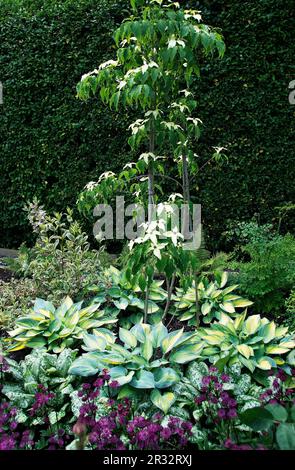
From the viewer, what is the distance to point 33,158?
243 inches

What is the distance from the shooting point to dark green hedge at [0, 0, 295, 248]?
4.98m

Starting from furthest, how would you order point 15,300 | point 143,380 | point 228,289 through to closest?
point 15,300 → point 228,289 → point 143,380

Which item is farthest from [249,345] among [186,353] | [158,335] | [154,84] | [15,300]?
[15,300]

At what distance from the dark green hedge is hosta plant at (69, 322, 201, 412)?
85.4 inches

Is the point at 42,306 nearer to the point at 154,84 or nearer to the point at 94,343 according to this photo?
the point at 94,343

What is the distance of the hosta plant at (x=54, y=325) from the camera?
336 centimetres

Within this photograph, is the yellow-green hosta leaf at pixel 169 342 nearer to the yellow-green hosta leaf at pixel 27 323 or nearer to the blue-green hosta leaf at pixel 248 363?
the blue-green hosta leaf at pixel 248 363

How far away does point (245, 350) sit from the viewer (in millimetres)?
3059

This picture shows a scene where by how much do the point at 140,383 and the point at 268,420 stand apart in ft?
3.10

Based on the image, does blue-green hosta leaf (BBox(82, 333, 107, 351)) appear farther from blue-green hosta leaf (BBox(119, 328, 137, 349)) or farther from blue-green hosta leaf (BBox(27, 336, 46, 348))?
blue-green hosta leaf (BBox(27, 336, 46, 348))

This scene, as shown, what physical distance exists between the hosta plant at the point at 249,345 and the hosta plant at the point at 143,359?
0.11 m

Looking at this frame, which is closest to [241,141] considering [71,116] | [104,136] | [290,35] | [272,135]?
[272,135]

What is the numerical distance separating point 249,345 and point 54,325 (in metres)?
1.19
